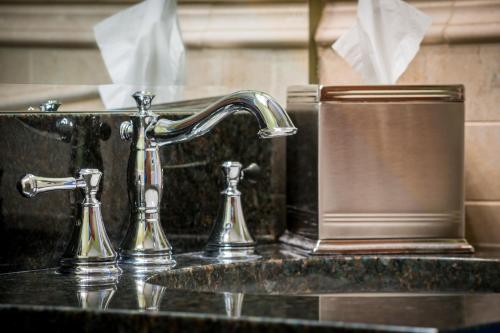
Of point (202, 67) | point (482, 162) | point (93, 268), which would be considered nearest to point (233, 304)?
point (93, 268)

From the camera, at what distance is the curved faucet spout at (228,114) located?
101cm

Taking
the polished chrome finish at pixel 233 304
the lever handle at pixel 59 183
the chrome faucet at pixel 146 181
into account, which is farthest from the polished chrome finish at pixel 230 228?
the polished chrome finish at pixel 233 304

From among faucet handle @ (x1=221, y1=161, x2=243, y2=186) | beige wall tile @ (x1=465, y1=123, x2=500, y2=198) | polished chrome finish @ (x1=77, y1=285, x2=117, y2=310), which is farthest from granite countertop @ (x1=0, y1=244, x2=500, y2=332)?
beige wall tile @ (x1=465, y1=123, x2=500, y2=198)

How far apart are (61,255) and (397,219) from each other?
428mm

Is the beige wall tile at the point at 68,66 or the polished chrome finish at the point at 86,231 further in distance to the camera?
the beige wall tile at the point at 68,66

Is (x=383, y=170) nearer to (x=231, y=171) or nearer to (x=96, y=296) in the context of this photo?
(x=231, y=171)

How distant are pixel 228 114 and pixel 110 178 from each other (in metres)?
0.18

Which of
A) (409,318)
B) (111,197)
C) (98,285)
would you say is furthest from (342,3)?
(409,318)

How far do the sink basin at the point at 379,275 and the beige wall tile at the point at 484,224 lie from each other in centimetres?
19

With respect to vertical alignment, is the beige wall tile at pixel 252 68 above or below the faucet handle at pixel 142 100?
above

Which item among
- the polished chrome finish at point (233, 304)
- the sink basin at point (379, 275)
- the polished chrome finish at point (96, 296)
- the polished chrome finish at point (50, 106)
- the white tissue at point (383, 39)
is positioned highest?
the white tissue at point (383, 39)

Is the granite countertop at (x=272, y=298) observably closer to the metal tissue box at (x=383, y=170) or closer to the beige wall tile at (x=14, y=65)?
the metal tissue box at (x=383, y=170)

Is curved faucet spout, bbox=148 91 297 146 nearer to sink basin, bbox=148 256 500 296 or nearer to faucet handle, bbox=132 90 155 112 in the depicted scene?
faucet handle, bbox=132 90 155 112

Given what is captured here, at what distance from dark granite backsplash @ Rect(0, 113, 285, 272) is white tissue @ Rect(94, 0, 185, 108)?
0.20ft
